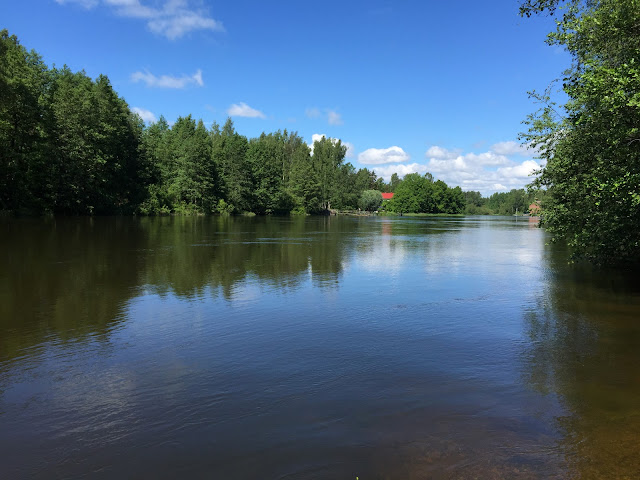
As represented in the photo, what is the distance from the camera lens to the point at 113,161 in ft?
215

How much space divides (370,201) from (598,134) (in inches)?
6092

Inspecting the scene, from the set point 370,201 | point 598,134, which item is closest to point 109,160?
point 598,134

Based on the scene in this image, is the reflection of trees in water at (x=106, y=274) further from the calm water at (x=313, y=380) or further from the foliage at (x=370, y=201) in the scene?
the foliage at (x=370, y=201)

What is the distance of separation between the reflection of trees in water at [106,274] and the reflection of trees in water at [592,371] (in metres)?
8.15

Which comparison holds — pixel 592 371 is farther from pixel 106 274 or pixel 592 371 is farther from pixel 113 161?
pixel 113 161

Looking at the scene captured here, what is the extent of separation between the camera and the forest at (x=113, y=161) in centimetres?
4975

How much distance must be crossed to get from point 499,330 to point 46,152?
185ft

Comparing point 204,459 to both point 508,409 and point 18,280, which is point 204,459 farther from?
point 18,280

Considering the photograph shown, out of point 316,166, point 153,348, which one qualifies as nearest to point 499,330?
point 153,348


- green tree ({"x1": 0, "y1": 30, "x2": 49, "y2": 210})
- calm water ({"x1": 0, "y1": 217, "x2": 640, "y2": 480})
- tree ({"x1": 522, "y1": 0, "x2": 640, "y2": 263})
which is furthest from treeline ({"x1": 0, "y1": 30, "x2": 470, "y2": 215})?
tree ({"x1": 522, "y1": 0, "x2": 640, "y2": 263})

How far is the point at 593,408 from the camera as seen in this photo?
628 cm

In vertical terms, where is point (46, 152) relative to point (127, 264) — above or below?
above

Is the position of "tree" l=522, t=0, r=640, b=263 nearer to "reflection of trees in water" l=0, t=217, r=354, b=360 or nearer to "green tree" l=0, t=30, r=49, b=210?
"reflection of trees in water" l=0, t=217, r=354, b=360

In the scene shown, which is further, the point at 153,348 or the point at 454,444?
the point at 153,348
